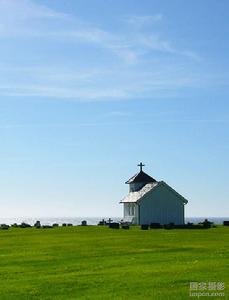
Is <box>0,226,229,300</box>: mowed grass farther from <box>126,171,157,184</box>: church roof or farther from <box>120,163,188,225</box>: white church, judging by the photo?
<box>126,171,157,184</box>: church roof

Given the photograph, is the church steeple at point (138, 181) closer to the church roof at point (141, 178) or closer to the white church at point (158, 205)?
the church roof at point (141, 178)

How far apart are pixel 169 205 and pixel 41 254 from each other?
5195 cm

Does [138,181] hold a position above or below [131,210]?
above

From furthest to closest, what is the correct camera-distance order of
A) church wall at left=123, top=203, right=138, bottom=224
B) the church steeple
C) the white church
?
the church steeple → church wall at left=123, top=203, right=138, bottom=224 → the white church

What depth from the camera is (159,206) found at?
3280 inches

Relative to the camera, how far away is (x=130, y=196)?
86812mm

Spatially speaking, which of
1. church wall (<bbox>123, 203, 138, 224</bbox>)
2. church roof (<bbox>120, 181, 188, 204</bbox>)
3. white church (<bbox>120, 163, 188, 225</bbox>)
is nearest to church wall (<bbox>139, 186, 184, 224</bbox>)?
white church (<bbox>120, 163, 188, 225</bbox>)

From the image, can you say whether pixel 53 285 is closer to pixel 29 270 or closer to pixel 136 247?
pixel 29 270

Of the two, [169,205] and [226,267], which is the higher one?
[169,205]

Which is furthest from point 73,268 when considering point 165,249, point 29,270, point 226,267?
point 165,249

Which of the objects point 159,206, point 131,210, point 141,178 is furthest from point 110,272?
point 141,178

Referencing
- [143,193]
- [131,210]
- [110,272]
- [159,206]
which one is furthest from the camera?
[131,210]

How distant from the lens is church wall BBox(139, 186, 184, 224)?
8294 centimetres

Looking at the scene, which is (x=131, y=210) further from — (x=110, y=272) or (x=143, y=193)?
(x=110, y=272)
